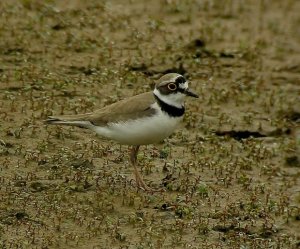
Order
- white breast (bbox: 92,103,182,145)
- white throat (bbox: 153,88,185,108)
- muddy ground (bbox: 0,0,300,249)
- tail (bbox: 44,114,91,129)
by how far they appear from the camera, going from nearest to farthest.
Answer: muddy ground (bbox: 0,0,300,249)
white breast (bbox: 92,103,182,145)
white throat (bbox: 153,88,185,108)
tail (bbox: 44,114,91,129)

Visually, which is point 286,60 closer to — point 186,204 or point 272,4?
point 272,4

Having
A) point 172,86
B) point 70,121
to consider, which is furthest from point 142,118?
point 70,121

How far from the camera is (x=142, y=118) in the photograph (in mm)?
10266

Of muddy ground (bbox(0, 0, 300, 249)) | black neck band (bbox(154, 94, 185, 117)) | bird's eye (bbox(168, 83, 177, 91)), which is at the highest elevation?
bird's eye (bbox(168, 83, 177, 91))

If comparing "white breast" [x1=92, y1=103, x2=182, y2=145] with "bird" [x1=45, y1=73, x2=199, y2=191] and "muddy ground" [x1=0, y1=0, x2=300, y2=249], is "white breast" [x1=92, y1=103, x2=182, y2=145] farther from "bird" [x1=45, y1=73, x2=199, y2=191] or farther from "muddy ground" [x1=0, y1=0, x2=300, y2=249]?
"muddy ground" [x1=0, y1=0, x2=300, y2=249]

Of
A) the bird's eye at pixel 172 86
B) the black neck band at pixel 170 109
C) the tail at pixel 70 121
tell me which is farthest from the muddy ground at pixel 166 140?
the bird's eye at pixel 172 86

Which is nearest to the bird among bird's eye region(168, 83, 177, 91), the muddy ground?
bird's eye region(168, 83, 177, 91)

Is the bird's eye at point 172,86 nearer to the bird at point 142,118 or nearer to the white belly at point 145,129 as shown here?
the bird at point 142,118

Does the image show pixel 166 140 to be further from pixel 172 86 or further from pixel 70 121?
pixel 70 121

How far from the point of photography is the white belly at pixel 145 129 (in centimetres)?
1024

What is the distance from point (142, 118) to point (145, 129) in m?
0.14

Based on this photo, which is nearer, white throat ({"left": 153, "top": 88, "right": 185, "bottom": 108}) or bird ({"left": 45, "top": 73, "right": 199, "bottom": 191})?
bird ({"left": 45, "top": 73, "right": 199, "bottom": 191})

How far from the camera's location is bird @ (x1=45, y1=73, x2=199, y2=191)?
10.3 metres

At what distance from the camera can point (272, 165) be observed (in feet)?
39.0
